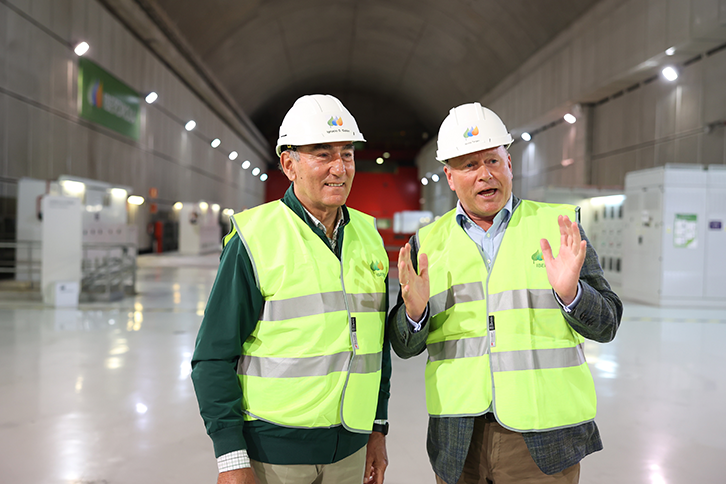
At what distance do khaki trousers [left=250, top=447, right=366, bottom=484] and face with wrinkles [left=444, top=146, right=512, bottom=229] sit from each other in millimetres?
1034

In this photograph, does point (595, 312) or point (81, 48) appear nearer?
point (595, 312)

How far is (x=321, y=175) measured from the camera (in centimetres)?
205

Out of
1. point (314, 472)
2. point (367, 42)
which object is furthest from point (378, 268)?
point (367, 42)

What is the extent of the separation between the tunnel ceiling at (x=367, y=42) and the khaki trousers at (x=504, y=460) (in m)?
19.2

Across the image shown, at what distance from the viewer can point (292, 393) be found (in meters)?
1.89

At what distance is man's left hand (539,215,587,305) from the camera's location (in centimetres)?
190

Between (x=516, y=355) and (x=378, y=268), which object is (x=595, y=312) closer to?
(x=516, y=355)

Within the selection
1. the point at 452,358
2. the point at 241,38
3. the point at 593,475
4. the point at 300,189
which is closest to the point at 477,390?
the point at 452,358

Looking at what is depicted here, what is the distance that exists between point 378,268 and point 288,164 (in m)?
0.52

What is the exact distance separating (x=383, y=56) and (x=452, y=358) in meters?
36.2

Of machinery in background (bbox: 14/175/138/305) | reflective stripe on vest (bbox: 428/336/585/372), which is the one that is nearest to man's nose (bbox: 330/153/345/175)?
reflective stripe on vest (bbox: 428/336/585/372)

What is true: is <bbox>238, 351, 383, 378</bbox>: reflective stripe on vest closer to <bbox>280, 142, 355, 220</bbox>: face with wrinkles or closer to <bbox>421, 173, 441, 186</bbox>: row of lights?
<bbox>280, 142, 355, 220</bbox>: face with wrinkles

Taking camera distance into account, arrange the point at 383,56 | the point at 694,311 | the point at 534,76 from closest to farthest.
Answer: the point at 694,311
the point at 534,76
the point at 383,56

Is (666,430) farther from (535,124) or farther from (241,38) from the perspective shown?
(241,38)
